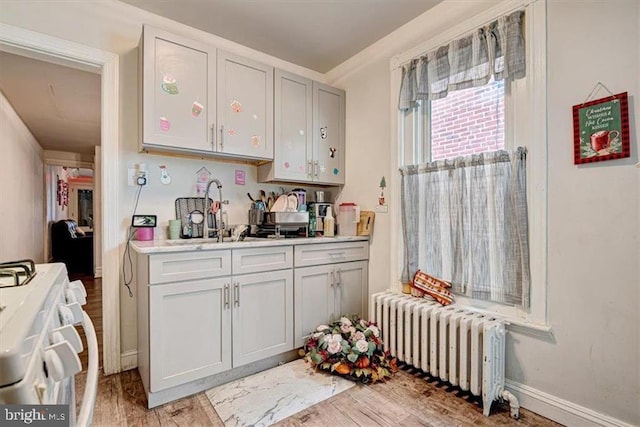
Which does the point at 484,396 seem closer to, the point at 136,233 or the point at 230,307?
the point at 230,307

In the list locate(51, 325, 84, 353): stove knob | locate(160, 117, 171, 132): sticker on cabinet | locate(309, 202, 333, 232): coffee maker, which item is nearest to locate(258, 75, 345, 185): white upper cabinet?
locate(309, 202, 333, 232): coffee maker

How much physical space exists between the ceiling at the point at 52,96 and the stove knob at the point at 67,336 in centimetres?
321

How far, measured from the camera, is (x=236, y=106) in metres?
2.35

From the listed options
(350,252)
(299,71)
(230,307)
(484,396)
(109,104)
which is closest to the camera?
(484,396)

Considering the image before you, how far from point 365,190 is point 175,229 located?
63.5 inches

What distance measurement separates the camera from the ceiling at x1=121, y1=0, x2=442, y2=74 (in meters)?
2.15

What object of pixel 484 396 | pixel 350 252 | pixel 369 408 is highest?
pixel 350 252

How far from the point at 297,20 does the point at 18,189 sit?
433 cm

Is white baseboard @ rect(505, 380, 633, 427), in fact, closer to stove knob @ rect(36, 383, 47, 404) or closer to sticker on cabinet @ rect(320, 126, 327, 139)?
stove knob @ rect(36, 383, 47, 404)

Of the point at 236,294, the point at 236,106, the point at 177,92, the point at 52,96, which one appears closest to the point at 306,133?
the point at 236,106

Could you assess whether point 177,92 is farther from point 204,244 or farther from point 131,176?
point 204,244

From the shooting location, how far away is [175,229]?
90.7 inches

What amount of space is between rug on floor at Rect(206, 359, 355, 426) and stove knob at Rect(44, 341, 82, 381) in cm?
137

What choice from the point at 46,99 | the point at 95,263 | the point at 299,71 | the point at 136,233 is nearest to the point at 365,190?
the point at 299,71
